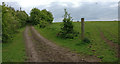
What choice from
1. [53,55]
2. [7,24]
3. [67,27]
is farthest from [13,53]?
[67,27]

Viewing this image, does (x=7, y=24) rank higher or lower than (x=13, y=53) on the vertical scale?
higher

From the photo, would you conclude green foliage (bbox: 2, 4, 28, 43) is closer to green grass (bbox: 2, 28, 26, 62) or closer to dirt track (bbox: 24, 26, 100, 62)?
green grass (bbox: 2, 28, 26, 62)

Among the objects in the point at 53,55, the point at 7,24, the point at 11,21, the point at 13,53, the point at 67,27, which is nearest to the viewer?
the point at 53,55

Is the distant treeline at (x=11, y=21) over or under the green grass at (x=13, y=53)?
over

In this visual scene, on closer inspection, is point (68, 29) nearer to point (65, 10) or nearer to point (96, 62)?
point (65, 10)

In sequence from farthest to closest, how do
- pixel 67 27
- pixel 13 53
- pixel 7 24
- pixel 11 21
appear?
pixel 11 21
pixel 67 27
pixel 7 24
pixel 13 53

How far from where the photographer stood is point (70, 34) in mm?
18297

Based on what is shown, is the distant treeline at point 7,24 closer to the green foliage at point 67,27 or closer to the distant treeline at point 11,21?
the distant treeline at point 11,21

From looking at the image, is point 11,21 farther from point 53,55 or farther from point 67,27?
point 53,55

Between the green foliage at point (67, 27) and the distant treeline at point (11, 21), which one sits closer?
the distant treeline at point (11, 21)

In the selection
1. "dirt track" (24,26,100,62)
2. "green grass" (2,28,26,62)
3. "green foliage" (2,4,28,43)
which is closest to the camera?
"dirt track" (24,26,100,62)

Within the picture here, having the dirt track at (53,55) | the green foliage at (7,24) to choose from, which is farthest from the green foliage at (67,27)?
the green foliage at (7,24)

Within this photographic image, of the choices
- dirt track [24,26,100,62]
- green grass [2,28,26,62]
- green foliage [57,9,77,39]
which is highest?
green foliage [57,9,77,39]

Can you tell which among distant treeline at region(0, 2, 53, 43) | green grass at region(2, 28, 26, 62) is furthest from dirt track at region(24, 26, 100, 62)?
distant treeline at region(0, 2, 53, 43)
